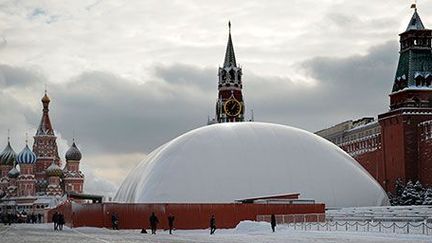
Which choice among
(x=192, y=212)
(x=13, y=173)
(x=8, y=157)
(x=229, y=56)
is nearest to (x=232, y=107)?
(x=229, y=56)

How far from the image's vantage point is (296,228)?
158ft

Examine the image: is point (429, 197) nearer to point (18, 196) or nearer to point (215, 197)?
point (215, 197)

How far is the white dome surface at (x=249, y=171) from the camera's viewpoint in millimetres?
69500

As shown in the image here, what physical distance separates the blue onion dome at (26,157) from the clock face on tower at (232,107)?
127ft

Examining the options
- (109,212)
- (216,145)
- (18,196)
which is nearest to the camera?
(109,212)

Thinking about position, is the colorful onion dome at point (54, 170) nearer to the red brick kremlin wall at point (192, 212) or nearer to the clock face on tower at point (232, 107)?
the clock face on tower at point (232, 107)

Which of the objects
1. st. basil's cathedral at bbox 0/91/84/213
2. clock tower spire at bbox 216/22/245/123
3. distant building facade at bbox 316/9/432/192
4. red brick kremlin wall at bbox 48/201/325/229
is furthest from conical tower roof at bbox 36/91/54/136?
red brick kremlin wall at bbox 48/201/325/229

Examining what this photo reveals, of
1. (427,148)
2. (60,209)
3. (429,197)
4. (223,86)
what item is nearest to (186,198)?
(60,209)

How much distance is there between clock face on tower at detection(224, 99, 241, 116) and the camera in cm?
15375

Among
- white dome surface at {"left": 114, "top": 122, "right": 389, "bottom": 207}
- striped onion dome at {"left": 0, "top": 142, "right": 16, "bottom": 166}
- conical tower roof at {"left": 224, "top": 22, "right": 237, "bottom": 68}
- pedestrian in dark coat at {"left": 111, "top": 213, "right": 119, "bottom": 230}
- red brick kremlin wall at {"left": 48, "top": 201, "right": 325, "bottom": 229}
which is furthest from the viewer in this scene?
striped onion dome at {"left": 0, "top": 142, "right": 16, "bottom": 166}

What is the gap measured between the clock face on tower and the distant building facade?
43.2 m

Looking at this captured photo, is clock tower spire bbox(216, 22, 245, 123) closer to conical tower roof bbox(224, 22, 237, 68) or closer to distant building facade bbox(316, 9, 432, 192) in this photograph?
conical tower roof bbox(224, 22, 237, 68)

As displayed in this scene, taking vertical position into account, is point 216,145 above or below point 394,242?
above

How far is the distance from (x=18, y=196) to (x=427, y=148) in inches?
3311
